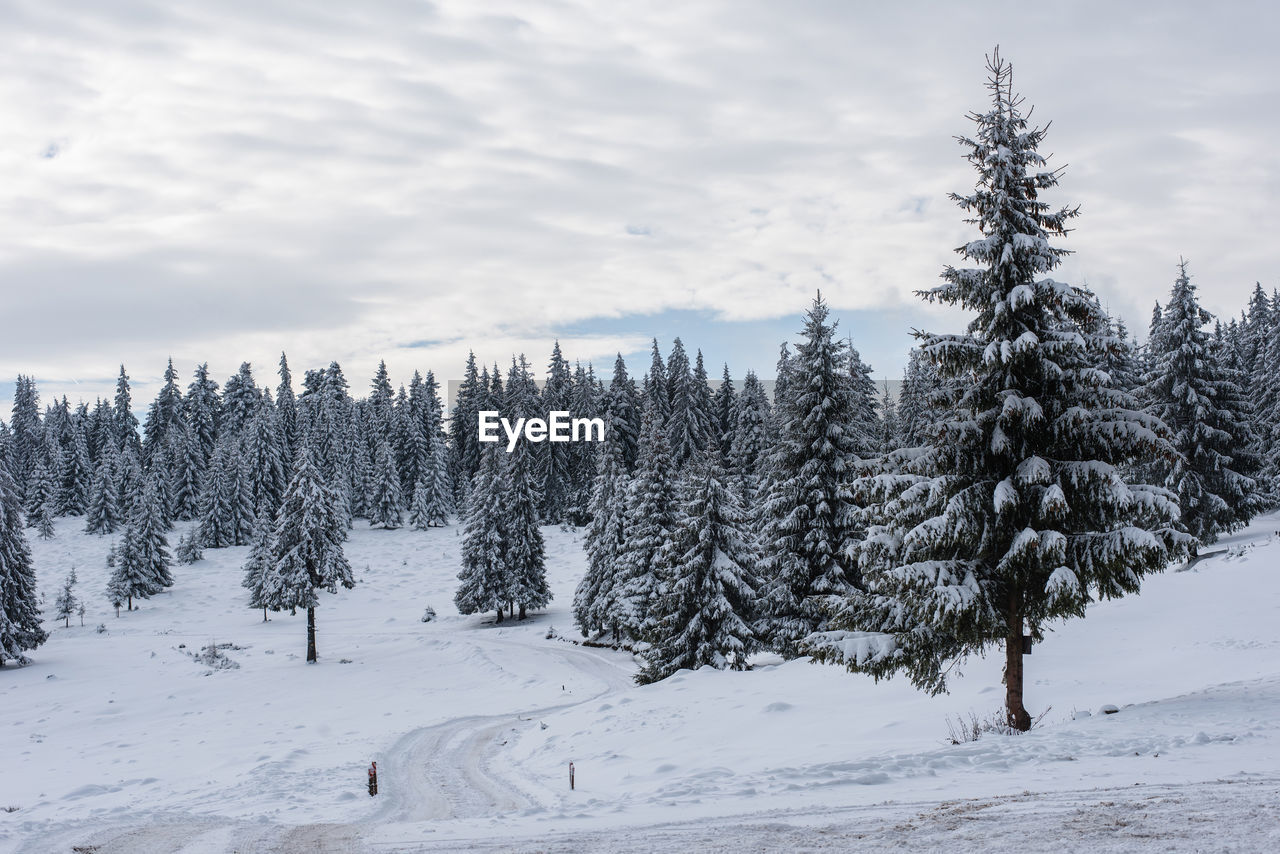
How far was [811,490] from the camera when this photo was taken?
2517 cm

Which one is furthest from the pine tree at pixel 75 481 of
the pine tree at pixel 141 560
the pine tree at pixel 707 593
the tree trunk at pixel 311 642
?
the pine tree at pixel 707 593

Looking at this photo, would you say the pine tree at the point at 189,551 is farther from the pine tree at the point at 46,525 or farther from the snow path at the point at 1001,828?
the snow path at the point at 1001,828

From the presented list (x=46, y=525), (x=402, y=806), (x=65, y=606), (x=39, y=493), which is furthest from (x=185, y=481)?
(x=402, y=806)

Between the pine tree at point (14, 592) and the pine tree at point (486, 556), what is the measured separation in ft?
79.8

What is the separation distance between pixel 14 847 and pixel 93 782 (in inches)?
303

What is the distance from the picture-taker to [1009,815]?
838 cm

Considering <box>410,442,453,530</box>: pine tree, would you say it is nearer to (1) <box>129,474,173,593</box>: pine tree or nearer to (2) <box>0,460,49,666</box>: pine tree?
(1) <box>129,474,173,593</box>: pine tree

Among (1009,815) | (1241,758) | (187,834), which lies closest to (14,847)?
(187,834)

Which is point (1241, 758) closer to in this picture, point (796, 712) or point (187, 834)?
point (796, 712)

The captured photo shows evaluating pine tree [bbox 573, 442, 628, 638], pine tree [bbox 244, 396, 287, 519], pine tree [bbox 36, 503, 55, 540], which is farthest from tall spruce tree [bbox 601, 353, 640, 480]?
pine tree [bbox 36, 503, 55, 540]

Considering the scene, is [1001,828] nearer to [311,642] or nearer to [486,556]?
[311,642]
